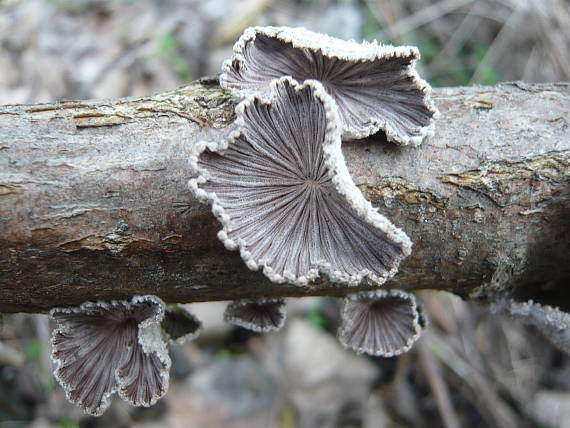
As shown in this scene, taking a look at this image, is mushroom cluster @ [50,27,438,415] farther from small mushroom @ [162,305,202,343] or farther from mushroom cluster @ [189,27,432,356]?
small mushroom @ [162,305,202,343]

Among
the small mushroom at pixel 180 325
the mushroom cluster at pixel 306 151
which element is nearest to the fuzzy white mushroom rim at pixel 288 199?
the mushroom cluster at pixel 306 151

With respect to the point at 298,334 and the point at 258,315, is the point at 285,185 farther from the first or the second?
the point at 298,334

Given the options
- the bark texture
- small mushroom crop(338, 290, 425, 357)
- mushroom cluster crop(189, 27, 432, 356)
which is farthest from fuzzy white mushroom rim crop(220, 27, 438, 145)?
small mushroom crop(338, 290, 425, 357)

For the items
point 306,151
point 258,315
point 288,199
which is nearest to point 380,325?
point 258,315

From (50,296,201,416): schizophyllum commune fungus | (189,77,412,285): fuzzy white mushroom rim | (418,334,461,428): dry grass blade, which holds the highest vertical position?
(189,77,412,285): fuzzy white mushroom rim

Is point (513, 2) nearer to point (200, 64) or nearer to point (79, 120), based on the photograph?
point (200, 64)
